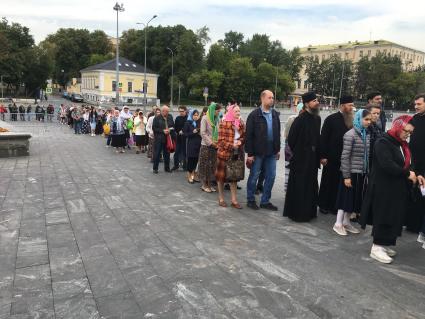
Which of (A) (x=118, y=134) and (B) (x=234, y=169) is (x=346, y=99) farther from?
(A) (x=118, y=134)

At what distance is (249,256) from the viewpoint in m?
4.61

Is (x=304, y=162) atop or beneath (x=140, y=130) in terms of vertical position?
atop

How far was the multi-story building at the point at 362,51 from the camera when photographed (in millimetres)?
118688

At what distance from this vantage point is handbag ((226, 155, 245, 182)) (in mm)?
6668

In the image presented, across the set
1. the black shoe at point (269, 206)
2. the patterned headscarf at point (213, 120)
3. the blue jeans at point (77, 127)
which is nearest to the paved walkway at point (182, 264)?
the black shoe at point (269, 206)

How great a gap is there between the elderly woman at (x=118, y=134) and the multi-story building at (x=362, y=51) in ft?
334

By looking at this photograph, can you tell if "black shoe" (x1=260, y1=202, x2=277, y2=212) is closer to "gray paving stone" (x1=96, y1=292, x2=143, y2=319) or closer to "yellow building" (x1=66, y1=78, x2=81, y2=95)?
"gray paving stone" (x1=96, y1=292, x2=143, y2=319)

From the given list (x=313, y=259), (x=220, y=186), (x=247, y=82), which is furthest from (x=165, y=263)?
(x=247, y=82)

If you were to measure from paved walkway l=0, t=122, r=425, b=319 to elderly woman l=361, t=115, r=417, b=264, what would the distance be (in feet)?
1.09

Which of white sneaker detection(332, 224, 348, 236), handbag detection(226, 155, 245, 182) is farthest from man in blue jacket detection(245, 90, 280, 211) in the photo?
white sneaker detection(332, 224, 348, 236)

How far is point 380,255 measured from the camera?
15.2 feet

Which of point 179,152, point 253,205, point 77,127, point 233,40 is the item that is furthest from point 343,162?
point 233,40

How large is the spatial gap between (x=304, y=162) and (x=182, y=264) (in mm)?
2545

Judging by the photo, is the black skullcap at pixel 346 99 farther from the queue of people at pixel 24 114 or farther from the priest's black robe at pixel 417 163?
the queue of people at pixel 24 114
